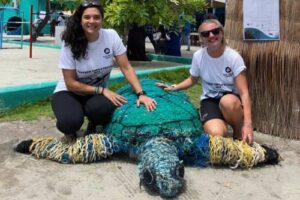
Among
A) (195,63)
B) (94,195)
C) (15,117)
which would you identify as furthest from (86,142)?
(15,117)

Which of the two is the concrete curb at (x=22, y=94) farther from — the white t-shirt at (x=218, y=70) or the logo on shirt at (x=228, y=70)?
the logo on shirt at (x=228, y=70)

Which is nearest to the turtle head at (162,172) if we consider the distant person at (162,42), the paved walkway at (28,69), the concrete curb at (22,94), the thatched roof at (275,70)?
the thatched roof at (275,70)

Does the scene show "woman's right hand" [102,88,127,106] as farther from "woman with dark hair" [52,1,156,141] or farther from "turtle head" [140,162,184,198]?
"turtle head" [140,162,184,198]

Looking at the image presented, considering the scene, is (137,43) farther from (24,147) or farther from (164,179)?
(164,179)

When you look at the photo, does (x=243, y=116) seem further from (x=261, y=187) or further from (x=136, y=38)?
(x=136, y=38)

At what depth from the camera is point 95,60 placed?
3984mm

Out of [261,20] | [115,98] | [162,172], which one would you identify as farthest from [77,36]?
[261,20]

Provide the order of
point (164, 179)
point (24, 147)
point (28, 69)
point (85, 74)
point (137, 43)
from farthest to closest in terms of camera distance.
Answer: point (137, 43) → point (28, 69) → point (85, 74) → point (24, 147) → point (164, 179)

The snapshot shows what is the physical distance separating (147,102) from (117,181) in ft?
2.20

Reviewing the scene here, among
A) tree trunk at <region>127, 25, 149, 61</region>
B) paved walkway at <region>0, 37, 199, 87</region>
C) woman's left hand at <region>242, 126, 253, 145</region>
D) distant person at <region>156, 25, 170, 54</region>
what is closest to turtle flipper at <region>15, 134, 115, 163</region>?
woman's left hand at <region>242, 126, 253, 145</region>

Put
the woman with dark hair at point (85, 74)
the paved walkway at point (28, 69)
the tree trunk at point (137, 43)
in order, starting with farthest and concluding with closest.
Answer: the tree trunk at point (137, 43) < the paved walkway at point (28, 69) < the woman with dark hair at point (85, 74)

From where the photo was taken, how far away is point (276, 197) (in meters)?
3.28

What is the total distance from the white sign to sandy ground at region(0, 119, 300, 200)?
1.22 meters

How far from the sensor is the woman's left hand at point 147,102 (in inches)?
146
